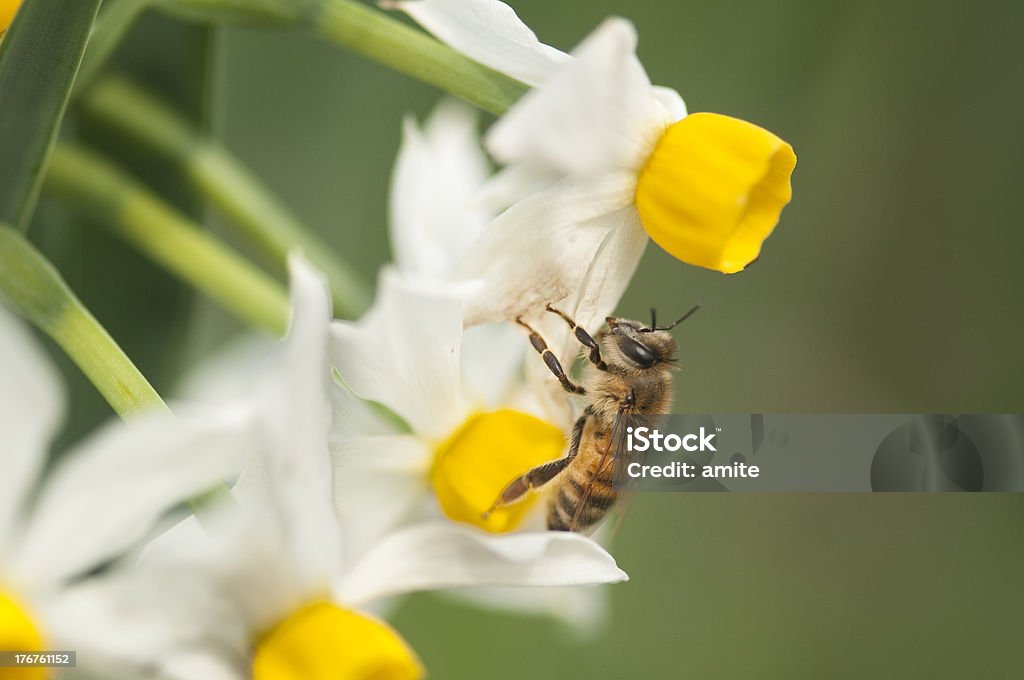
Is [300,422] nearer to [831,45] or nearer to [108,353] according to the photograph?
[108,353]

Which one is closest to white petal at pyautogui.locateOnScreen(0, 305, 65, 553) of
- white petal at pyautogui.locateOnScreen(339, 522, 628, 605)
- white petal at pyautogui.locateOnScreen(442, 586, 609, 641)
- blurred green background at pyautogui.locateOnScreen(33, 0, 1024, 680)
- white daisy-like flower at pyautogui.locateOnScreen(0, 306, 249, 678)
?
white daisy-like flower at pyautogui.locateOnScreen(0, 306, 249, 678)

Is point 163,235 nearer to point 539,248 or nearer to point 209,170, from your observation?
point 209,170

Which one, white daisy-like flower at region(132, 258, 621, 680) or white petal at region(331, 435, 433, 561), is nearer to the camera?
white daisy-like flower at region(132, 258, 621, 680)

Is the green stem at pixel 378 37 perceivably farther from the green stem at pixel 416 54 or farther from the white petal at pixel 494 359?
the white petal at pixel 494 359

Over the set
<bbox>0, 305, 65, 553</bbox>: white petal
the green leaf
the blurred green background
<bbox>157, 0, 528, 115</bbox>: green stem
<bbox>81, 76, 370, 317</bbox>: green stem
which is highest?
the blurred green background

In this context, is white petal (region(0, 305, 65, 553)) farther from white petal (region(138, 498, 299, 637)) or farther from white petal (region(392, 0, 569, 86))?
white petal (region(392, 0, 569, 86))

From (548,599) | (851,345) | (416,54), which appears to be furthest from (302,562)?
(851,345)

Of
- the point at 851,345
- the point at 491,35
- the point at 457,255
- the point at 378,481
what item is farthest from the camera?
the point at 851,345
